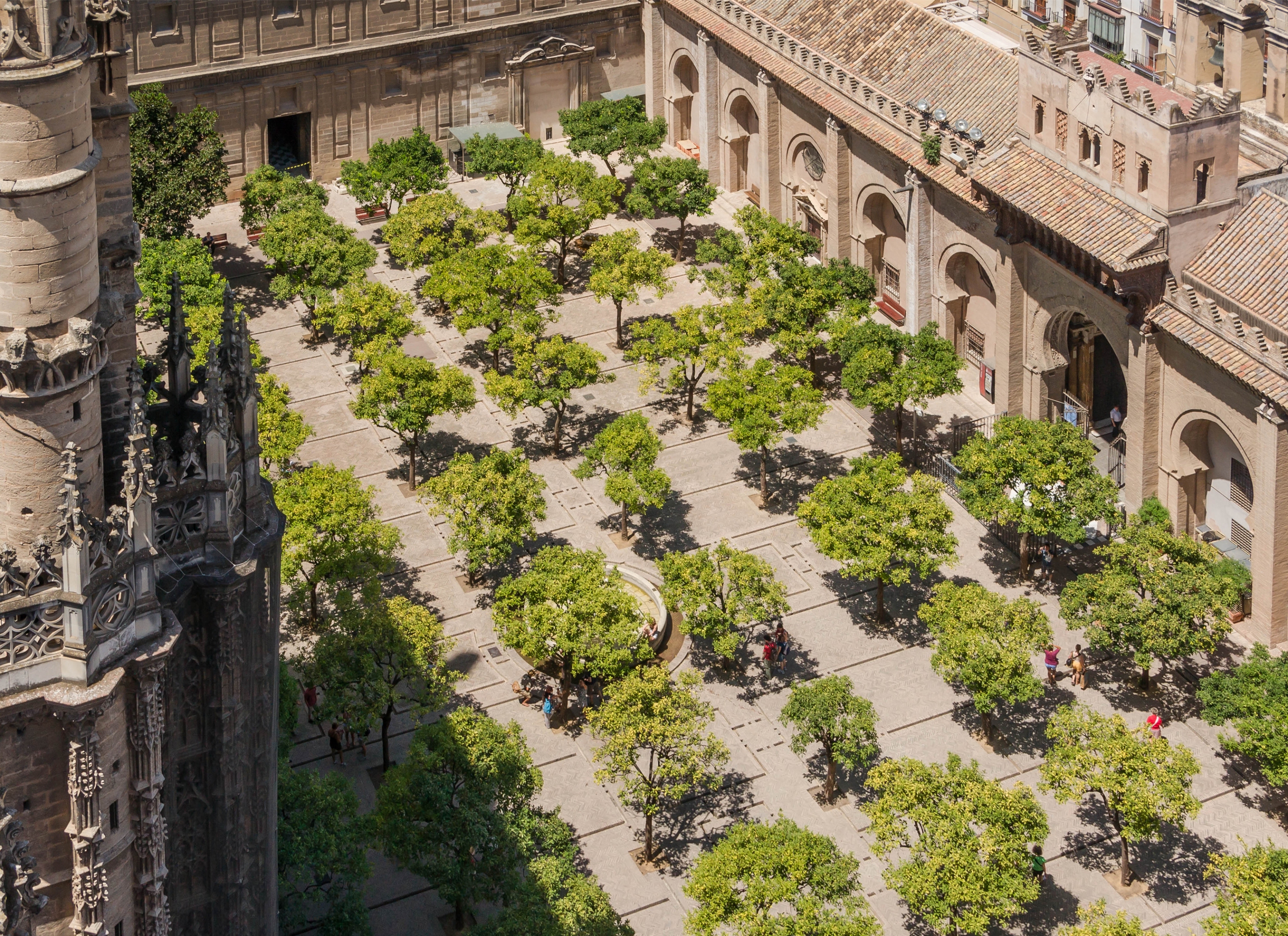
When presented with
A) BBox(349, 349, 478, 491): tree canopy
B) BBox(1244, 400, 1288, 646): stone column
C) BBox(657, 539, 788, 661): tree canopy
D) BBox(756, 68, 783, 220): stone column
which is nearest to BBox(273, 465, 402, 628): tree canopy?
BBox(349, 349, 478, 491): tree canopy

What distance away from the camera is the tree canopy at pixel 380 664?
58.8 m

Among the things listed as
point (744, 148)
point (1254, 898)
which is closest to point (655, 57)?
point (744, 148)

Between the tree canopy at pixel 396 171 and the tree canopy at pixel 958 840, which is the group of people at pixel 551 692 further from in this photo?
the tree canopy at pixel 396 171

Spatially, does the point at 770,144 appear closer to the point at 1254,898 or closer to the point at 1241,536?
the point at 1241,536

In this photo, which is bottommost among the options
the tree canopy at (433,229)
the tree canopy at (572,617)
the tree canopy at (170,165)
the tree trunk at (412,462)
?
the tree trunk at (412,462)

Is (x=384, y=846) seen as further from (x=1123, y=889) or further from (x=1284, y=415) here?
(x=1284, y=415)

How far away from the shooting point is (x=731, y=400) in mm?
73562

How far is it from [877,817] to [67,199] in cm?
3192

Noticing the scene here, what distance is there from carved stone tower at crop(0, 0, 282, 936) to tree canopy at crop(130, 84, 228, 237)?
53.0 m

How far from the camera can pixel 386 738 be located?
6153cm

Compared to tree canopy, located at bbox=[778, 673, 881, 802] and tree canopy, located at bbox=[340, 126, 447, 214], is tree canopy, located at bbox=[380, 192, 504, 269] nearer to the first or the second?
tree canopy, located at bbox=[340, 126, 447, 214]

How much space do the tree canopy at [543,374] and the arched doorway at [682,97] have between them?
104ft

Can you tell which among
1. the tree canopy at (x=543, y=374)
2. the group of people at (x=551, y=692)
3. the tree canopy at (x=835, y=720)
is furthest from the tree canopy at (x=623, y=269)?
the tree canopy at (x=835, y=720)

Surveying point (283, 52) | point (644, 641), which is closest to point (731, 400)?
point (644, 641)
